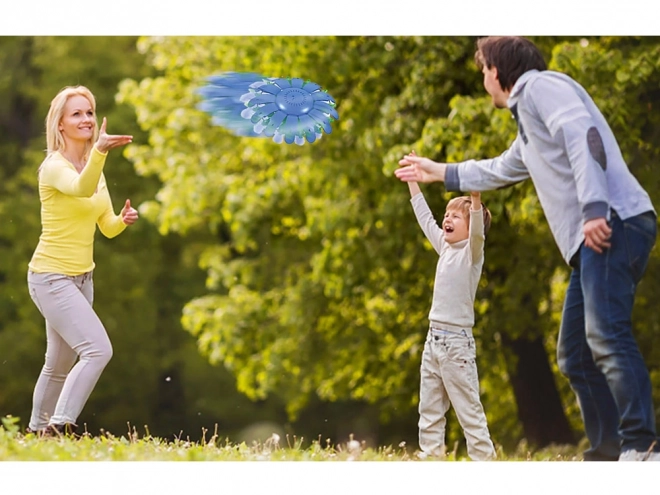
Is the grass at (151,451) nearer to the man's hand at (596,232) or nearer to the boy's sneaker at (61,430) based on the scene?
the boy's sneaker at (61,430)

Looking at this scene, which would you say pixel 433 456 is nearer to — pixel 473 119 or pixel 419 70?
pixel 473 119

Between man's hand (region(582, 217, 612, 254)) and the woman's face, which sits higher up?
the woman's face

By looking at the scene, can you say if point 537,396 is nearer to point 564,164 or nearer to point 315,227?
point 315,227

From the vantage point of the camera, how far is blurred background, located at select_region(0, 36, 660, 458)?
805 cm

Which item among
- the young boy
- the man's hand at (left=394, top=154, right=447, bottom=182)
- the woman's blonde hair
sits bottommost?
the young boy

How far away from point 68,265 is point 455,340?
2.11m

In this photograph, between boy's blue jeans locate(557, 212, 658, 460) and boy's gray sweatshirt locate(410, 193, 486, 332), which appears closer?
boy's blue jeans locate(557, 212, 658, 460)

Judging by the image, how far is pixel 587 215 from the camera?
4.16 metres

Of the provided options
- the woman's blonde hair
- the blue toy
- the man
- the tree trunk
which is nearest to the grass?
the man

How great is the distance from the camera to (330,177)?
9.30m

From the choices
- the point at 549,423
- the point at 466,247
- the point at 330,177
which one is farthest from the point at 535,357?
the point at 466,247

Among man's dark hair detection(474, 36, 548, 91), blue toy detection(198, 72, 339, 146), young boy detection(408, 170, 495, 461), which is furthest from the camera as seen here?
blue toy detection(198, 72, 339, 146)

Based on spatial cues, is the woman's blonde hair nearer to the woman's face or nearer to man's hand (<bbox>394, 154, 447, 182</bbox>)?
the woman's face

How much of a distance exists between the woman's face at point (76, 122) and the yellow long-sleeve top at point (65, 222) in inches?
5.4
